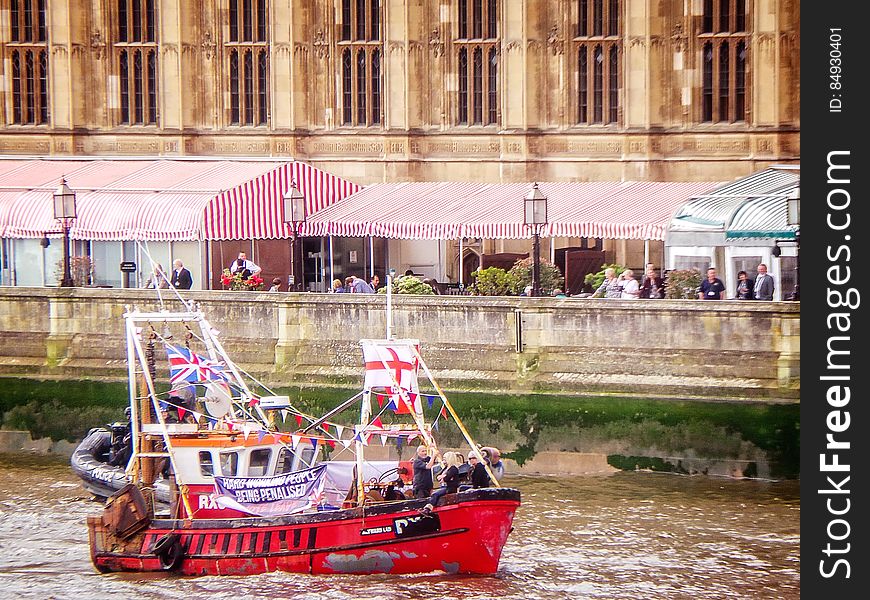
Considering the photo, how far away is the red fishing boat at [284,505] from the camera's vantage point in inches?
1205

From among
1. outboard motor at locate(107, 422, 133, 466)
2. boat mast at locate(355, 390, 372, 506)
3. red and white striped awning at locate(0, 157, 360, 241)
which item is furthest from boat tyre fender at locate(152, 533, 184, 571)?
red and white striped awning at locate(0, 157, 360, 241)

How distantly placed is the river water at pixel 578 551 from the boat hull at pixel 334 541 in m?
0.22

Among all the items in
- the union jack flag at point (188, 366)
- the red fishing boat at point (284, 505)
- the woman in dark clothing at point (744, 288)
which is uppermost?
the woman in dark clothing at point (744, 288)

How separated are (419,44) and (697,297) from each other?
519 inches

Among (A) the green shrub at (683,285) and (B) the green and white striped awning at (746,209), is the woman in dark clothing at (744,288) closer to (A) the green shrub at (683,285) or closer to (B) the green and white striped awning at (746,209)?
(A) the green shrub at (683,285)

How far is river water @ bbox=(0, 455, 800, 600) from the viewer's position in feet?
99.7

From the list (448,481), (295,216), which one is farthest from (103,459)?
(448,481)

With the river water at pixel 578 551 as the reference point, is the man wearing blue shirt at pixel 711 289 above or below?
above

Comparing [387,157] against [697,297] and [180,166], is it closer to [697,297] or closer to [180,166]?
[180,166]

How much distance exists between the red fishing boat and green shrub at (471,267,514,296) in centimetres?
775

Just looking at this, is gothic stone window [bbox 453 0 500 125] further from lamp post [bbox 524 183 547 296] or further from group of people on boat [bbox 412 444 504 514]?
group of people on boat [bbox 412 444 504 514]

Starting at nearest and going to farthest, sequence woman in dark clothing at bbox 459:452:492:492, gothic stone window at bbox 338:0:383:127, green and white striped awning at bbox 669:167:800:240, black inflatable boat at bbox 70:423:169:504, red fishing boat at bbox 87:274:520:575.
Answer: red fishing boat at bbox 87:274:520:575 < woman in dark clothing at bbox 459:452:492:492 < black inflatable boat at bbox 70:423:169:504 < green and white striped awning at bbox 669:167:800:240 < gothic stone window at bbox 338:0:383:127

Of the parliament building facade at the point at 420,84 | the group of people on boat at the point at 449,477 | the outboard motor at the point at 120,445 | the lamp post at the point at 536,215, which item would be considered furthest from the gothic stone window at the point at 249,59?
the group of people on boat at the point at 449,477

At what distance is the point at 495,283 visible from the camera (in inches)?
1610
